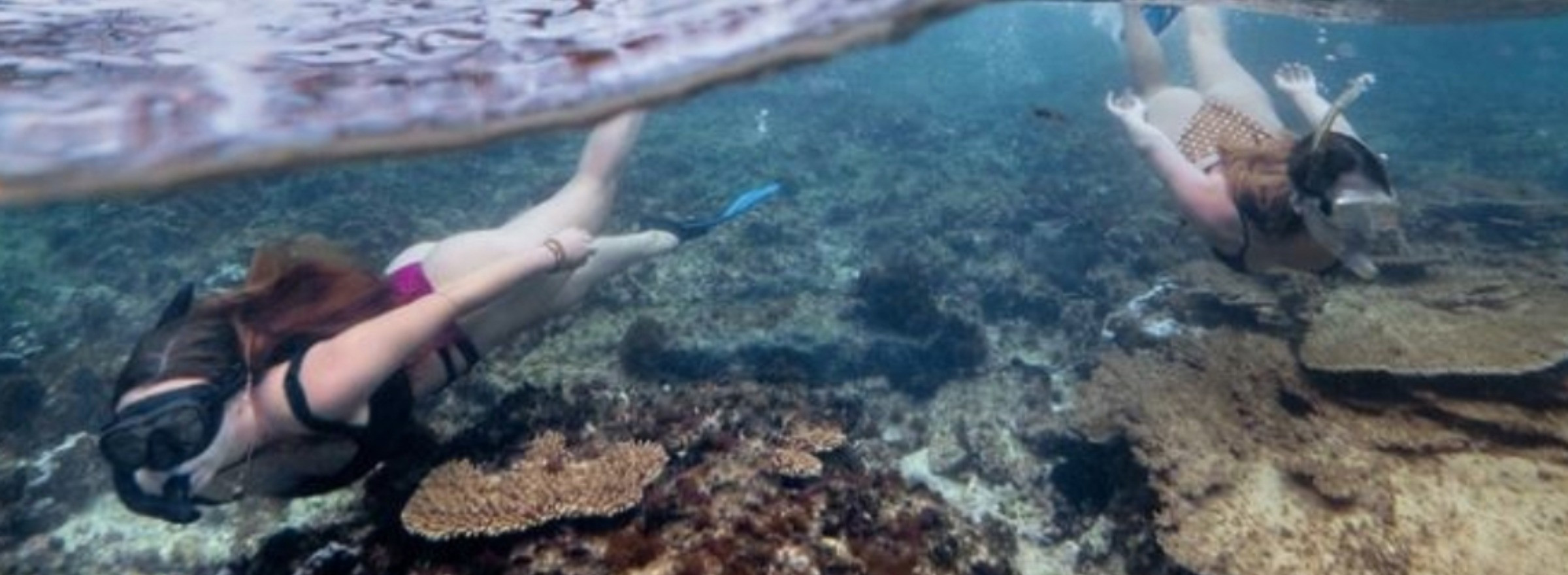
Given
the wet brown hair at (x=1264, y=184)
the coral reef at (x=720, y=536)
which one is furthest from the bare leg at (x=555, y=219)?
the wet brown hair at (x=1264, y=184)

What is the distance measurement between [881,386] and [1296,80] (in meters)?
4.63

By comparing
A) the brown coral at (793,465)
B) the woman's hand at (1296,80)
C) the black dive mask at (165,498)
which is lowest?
the brown coral at (793,465)

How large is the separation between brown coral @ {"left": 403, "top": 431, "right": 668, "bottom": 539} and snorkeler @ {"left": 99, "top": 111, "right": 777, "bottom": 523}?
0.42m

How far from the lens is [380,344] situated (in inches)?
184

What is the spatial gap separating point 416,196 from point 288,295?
964cm

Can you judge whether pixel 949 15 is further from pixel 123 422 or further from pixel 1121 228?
pixel 1121 228

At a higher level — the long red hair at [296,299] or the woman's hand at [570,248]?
the long red hair at [296,299]

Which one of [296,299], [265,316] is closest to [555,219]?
[296,299]

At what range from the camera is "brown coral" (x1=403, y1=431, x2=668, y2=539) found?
475 centimetres

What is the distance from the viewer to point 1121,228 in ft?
42.7

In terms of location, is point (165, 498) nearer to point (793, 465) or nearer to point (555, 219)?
point (555, 219)

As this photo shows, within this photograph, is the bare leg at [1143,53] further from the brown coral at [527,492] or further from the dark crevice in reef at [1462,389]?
the brown coral at [527,492]

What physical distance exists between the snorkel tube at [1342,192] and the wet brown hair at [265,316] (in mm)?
5994

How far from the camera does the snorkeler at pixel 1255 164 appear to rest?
5.85 metres
